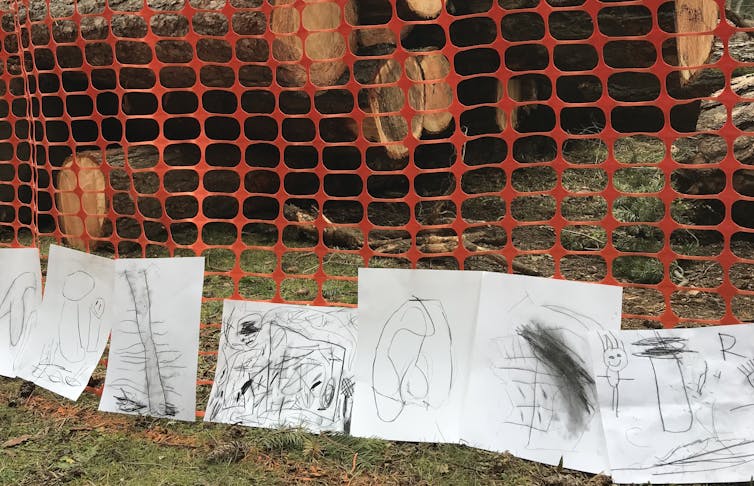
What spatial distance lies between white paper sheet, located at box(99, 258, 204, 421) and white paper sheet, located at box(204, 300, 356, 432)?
13 centimetres

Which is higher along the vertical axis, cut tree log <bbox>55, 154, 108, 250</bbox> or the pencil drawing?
cut tree log <bbox>55, 154, 108, 250</bbox>

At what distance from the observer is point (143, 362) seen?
2.43m

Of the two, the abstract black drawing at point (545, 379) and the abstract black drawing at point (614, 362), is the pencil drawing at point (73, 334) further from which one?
the abstract black drawing at point (614, 362)

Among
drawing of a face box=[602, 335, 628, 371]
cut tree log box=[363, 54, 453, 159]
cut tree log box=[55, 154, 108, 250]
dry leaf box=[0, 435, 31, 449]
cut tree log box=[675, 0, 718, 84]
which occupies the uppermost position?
cut tree log box=[675, 0, 718, 84]

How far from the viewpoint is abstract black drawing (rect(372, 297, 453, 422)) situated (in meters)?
2.12

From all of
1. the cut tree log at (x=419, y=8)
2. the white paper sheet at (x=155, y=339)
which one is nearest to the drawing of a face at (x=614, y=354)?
the white paper sheet at (x=155, y=339)

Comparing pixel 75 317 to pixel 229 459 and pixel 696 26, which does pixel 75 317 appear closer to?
pixel 229 459

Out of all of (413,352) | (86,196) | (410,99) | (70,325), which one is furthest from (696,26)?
(86,196)

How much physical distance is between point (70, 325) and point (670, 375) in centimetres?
238

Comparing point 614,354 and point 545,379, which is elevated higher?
point 614,354

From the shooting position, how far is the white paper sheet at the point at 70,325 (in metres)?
2.58

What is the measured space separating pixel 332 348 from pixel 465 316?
515 mm

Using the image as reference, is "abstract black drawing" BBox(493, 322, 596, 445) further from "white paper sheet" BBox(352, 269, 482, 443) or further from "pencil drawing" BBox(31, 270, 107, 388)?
"pencil drawing" BBox(31, 270, 107, 388)

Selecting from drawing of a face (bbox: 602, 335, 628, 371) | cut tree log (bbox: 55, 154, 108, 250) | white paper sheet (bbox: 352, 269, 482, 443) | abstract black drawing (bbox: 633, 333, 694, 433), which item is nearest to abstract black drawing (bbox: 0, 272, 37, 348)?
cut tree log (bbox: 55, 154, 108, 250)
